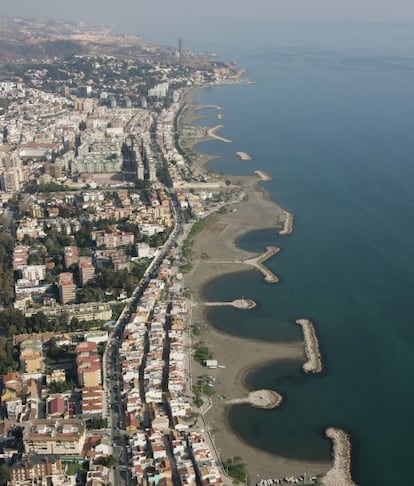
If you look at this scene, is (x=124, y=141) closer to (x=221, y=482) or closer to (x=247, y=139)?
(x=247, y=139)

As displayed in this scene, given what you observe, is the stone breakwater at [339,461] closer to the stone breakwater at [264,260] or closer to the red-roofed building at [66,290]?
the stone breakwater at [264,260]

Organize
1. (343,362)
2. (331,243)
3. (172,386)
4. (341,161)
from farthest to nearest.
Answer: (341,161)
(331,243)
(343,362)
(172,386)

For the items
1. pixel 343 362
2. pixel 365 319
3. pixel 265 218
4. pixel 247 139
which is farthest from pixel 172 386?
pixel 247 139

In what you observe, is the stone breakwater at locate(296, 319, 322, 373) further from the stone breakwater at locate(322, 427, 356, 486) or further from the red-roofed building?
the red-roofed building

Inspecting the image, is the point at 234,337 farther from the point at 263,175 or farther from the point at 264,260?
the point at 263,175

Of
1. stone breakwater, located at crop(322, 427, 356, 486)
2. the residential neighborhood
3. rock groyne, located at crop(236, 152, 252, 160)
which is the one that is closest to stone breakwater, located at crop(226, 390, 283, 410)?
the residential neighborhood

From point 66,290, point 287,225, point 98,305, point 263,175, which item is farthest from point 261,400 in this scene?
point 263,175

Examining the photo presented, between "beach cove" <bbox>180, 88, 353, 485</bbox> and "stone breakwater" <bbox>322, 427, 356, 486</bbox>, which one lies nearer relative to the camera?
"stone breakwater" <bbox>322, 427, 356, 486</bbox>
